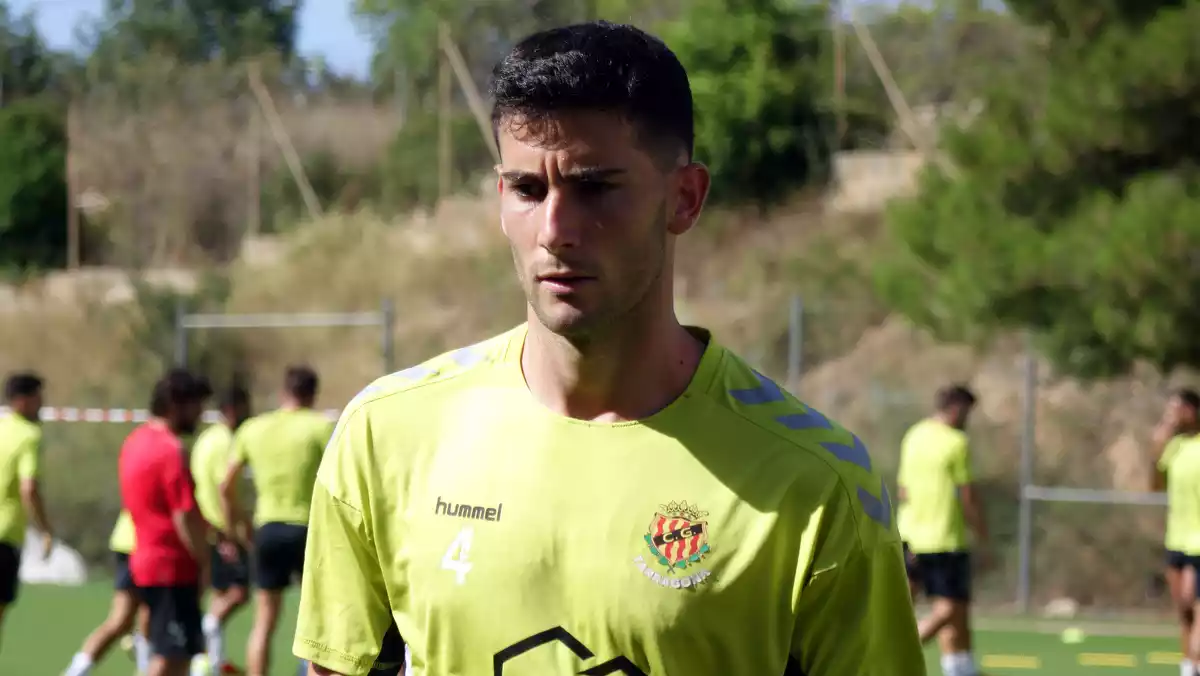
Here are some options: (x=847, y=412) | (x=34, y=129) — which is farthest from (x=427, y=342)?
(x=34, y=129)

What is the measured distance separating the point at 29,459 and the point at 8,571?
74 cm

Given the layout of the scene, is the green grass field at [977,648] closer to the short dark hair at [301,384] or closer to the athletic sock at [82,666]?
the athletic sock at [82,666]

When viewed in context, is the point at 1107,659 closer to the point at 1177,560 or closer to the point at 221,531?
the point at 1177,560

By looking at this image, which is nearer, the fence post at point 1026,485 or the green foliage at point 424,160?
the fence post at point 1026,485

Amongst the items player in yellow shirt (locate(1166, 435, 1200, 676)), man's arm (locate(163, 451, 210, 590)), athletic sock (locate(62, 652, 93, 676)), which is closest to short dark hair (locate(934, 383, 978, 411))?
player in yellow shirt (locate(1166, 435, 1200, 676))

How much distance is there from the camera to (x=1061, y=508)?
58.1 feet

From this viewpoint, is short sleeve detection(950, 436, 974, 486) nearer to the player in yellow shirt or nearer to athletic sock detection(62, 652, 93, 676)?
the player in yellow shirt

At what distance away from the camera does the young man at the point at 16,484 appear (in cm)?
1160

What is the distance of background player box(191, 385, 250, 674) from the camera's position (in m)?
12.4

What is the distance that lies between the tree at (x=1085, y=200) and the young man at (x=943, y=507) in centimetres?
378

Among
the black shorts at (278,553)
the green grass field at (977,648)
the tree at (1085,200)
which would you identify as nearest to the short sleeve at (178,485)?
the black shorts at (278,553)

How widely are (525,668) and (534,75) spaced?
2.85 ft

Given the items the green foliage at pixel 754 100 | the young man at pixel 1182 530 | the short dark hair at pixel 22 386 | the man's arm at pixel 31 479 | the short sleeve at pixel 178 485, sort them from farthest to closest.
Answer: the green foliage at pixel 754 100 → the young man at pixel 1182 530 → the short dark hair at pixel 22 386 → the man's arm at pixel 31 479 → the short sleeve at pixel 178 485

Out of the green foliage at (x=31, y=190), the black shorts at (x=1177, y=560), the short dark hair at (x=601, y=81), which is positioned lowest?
the black shorts at (x=1177, y=560)
